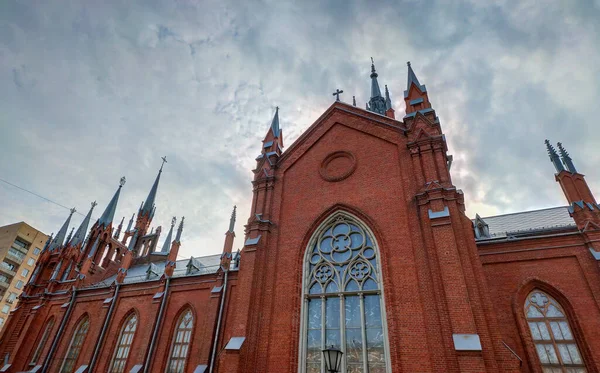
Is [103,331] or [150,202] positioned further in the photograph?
[150,202]

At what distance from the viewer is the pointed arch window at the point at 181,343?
1762 cm

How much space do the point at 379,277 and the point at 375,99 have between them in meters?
19.4

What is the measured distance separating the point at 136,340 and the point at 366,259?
15.5 meters

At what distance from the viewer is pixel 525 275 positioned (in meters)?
12.7

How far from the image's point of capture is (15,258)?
56594 millimetres

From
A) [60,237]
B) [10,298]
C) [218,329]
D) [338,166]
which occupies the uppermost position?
[60,237]

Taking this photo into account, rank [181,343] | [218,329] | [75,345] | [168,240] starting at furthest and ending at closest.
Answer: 1. [168,240]
2. [75,345]
3. [181,343]
4. [218,329]

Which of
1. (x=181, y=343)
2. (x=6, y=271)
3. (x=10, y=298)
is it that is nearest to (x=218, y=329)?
(x=181, y=343)

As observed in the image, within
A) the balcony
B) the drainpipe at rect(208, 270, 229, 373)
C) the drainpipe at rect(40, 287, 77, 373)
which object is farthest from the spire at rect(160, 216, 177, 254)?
the balcony

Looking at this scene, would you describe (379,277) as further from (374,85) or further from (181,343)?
(374,85)

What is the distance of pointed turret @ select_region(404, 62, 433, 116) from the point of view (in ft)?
49.2

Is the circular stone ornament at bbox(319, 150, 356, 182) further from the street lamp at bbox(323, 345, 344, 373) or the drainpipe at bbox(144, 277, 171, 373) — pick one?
the drainpipe at bbox(144, 277, 171, 373)

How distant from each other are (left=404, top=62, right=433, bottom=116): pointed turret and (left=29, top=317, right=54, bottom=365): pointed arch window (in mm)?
29536

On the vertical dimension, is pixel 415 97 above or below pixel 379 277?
above
